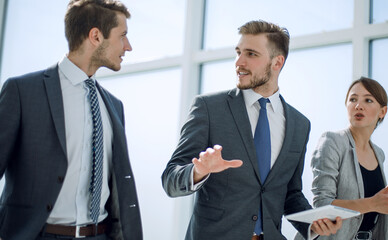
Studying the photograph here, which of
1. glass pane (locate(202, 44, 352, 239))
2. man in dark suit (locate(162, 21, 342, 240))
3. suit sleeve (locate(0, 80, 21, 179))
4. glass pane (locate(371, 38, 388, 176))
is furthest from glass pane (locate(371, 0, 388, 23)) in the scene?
suit sleeve (locate(0, 80, 21, 179))

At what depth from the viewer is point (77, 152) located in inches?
70.6

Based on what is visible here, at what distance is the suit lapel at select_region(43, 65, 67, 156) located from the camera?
172cm

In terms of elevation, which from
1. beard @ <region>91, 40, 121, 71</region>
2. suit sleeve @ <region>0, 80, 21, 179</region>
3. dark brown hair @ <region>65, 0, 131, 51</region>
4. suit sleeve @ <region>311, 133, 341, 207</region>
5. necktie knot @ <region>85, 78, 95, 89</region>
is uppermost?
dark brown hair @ <region>65, 0, 131, 51</region>

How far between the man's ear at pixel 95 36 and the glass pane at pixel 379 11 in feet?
7.17

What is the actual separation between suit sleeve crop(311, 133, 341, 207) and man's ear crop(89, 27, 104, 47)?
131cm

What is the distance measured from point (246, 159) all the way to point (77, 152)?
2.45 ft

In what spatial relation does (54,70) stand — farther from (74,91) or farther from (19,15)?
(19,15)

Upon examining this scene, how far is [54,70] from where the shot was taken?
1875mm

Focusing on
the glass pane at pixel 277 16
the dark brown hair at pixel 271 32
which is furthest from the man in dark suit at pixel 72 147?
the glass pane at pixel 277 16

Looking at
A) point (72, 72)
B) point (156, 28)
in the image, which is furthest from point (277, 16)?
point (72, 72)

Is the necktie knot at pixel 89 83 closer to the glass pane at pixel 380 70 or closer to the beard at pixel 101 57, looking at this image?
the beard at pixel 101 57

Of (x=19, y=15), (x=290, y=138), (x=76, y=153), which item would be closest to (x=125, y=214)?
(x=76, y=153)

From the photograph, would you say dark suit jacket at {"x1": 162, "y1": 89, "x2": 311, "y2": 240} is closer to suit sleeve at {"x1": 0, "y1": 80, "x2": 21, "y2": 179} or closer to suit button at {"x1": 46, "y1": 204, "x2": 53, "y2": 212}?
suit button at {"x1": 46, "y1": 204, "x2": 53, "y2": 212}

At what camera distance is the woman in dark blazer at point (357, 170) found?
2291 millimetres
